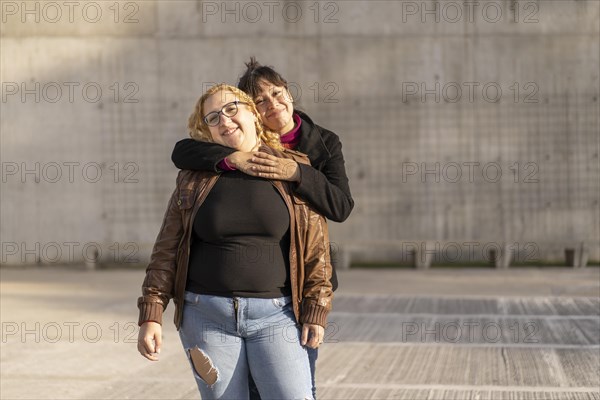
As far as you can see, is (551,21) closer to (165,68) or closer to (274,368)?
(165,68)

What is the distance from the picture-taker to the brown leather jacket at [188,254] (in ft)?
12.5

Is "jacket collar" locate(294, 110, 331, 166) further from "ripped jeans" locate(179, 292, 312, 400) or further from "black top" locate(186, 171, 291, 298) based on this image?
"ripped jeans" locate(179, 292, 312, 400)

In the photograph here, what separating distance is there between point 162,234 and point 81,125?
13105 millimetres

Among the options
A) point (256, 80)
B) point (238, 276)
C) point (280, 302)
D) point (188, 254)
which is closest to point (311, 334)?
point (280, 302)

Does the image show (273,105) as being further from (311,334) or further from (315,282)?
(311,334)

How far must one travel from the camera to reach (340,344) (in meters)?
9.22

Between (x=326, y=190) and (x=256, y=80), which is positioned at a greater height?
(x=256, y=80)

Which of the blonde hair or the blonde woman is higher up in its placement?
the blonde hair

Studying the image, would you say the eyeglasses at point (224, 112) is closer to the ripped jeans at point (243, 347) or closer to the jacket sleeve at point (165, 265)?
the jacket sleeve at point (165, 265)

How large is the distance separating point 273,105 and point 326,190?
→ 0.41m

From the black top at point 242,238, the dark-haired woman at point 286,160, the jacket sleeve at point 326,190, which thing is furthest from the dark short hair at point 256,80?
the black top at point 242,238

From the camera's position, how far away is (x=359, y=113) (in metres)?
16.5

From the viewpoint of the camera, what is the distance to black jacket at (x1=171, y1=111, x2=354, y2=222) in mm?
3828

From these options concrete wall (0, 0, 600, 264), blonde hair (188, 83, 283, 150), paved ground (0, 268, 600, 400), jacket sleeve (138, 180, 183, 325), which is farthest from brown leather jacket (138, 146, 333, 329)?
concrete wall (0, 0, 600, 264)
